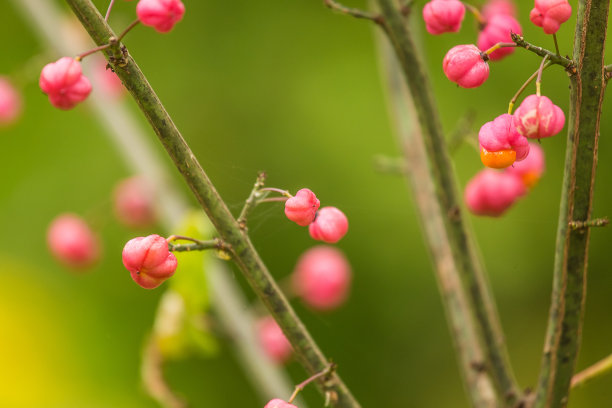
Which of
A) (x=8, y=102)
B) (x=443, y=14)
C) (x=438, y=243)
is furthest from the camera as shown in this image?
(x=8, y=102)

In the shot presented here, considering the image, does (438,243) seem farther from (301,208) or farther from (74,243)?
(74,243)

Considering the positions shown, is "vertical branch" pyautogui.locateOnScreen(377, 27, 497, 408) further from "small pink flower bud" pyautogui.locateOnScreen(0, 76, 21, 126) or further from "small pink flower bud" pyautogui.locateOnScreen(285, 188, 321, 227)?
"small pink flower bud" pyautogui.locateOnScreen(0, 76, 21, 126)

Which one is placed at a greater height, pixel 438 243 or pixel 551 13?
pixel 551 13

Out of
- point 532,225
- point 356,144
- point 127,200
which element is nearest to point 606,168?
point 532,225

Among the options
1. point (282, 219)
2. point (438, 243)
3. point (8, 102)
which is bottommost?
point (438, 243)

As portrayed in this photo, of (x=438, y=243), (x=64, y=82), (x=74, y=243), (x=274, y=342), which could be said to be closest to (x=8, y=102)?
(x=74, y=243)

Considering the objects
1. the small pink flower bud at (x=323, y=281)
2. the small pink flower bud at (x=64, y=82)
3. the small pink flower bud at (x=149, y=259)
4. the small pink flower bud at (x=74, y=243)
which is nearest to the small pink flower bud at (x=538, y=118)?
the small pink flower bud at (x=149, y=259)
